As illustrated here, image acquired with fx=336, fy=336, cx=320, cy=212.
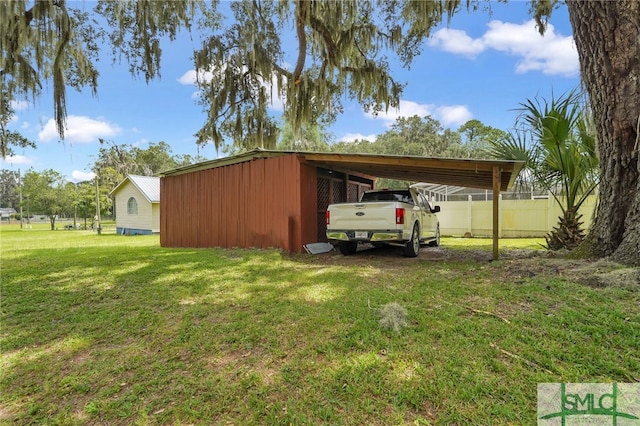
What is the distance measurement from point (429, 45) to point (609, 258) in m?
9.16

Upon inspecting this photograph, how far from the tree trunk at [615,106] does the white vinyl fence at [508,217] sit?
8.36 m

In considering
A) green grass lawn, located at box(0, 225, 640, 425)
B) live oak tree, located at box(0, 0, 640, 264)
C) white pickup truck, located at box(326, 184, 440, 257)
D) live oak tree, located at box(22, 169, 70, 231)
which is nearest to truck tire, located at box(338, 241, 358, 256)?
white pickup truck, located at box(326, 184, 440, 257)

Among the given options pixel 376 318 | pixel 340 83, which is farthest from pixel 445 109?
pixel 376 318

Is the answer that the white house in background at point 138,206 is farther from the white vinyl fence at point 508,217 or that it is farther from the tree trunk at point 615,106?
the tree trunk at point 615,106

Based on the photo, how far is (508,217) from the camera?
1364cm

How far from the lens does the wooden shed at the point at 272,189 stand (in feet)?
26.0

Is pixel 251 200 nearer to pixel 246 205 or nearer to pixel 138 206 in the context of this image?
pixel 246 205

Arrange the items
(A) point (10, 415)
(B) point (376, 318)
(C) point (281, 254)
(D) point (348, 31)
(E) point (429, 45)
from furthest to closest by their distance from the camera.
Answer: (E) point (429, 45), (D) point (348, 31), (C) point (281, 254), (B) point (376, 318), (A) point (10, 415)

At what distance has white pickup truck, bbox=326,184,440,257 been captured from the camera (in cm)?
692

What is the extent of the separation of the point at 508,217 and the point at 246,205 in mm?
10648

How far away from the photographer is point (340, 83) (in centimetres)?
1140

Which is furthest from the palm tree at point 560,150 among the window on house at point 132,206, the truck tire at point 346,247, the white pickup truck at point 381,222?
the window on house at point 132,206

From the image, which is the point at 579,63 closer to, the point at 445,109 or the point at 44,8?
the point at 44,8

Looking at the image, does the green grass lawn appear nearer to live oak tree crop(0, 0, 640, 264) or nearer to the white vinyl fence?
live oak tree crop(0, 0, 640, 264)
